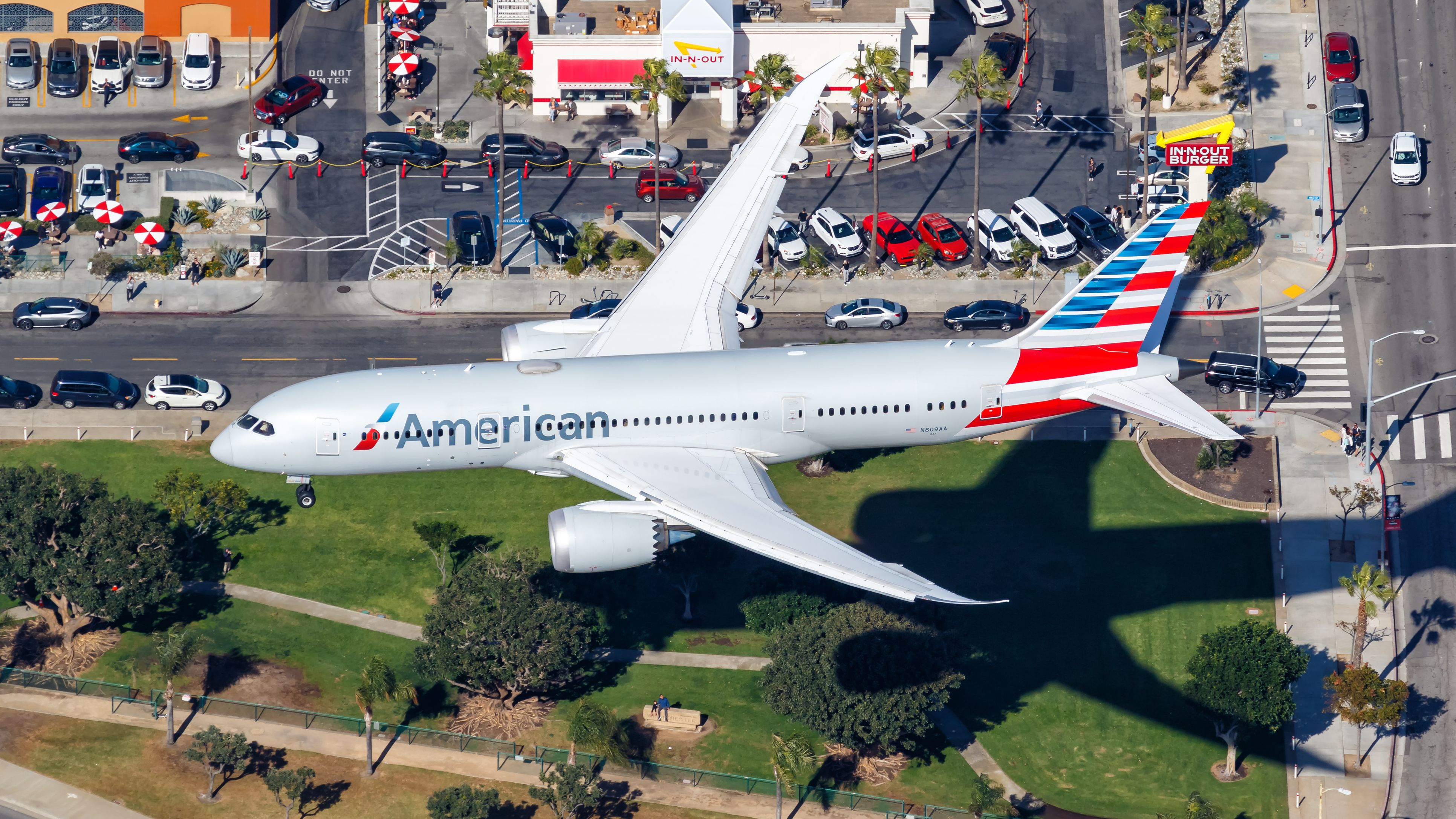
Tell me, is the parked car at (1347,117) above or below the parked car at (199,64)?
below

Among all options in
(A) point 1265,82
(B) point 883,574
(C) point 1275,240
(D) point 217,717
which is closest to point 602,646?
(D) point 217,717

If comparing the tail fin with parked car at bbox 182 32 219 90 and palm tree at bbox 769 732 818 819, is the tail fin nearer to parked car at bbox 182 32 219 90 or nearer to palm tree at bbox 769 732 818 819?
palm tree at bbox 769 732 818 819

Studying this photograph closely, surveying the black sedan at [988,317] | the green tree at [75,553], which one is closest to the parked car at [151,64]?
the green tree at [75,553]

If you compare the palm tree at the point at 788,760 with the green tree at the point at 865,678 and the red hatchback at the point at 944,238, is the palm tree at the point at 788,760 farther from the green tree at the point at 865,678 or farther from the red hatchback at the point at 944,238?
the red hatchback at the point at 944,238

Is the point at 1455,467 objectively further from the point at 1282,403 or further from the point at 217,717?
the point at 217,717

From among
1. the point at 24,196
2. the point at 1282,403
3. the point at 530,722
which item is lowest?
the point at 530,722

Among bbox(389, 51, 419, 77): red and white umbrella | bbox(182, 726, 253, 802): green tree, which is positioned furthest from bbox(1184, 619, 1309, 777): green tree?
bbox(389, 51, 419, 77): red and white umbrella

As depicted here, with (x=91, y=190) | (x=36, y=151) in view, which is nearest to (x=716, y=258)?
(x=91, y=190)
